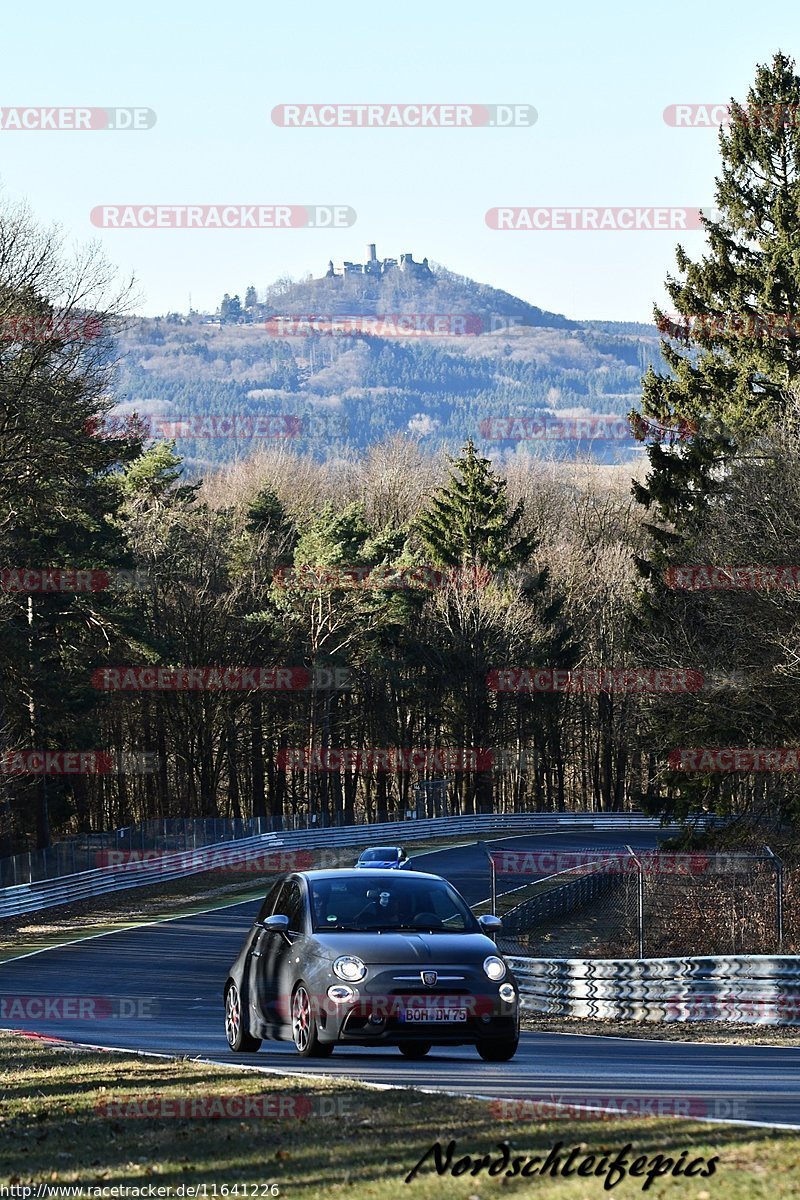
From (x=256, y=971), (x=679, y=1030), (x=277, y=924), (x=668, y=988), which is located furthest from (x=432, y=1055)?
(x=668, y=988)

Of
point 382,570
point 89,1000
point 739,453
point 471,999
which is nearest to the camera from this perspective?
point 471,999

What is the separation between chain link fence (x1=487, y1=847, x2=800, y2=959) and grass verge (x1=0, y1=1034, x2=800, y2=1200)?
48.1 feet

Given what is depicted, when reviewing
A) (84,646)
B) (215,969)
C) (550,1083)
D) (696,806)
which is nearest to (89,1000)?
(215,969)

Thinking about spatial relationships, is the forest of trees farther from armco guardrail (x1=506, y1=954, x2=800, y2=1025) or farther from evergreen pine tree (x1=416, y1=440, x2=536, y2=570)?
armco guardrail (x1=506, y1=954, x2=800, y2=1025)

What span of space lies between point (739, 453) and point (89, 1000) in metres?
19.2

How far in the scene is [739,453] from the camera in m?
39.7

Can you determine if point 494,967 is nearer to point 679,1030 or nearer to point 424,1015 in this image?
point 424,1015

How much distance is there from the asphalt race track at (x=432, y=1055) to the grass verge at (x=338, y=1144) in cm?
67

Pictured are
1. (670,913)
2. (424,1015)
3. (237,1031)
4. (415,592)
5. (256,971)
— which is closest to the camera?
(424,1015)

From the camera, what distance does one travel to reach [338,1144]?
30.7 ft

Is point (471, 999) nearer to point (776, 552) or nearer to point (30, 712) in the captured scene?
point (776, 552)

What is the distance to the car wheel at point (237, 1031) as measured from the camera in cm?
1571

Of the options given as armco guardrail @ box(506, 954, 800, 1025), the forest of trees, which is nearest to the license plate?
armco guardrail @ box(506, 954, 800, 1025)

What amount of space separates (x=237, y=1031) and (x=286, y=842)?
161ft
